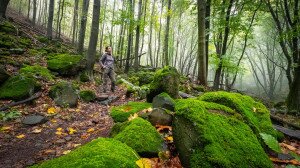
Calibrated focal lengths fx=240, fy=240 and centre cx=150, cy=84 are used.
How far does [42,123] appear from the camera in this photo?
6332 mm

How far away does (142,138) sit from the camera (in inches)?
147

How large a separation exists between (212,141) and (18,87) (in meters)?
6.80

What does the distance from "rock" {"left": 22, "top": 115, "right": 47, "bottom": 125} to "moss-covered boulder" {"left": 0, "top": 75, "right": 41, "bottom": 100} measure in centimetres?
137

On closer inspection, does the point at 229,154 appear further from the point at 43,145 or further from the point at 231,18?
the point at 231,18

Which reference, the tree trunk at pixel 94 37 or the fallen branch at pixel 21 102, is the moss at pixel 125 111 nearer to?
the fallen branch at pixel 21 102

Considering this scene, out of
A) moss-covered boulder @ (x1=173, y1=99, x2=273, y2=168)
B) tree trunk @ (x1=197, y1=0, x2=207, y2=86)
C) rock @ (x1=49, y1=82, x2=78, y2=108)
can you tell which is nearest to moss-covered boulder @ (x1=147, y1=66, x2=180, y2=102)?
moss-covered boulder @ (x1=173, y1=99, x2=273, y2=168)

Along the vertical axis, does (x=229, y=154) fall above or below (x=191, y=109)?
below

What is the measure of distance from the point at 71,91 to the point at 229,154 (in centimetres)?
615

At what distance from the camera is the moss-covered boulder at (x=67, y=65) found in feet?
35.4

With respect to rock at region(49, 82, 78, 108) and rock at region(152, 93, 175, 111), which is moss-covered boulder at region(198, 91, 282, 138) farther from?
rock at region(49, 82, 78, 108)

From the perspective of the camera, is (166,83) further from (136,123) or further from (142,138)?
(142,138)

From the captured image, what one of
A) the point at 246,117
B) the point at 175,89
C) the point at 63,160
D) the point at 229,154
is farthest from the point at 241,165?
the point at 175,89

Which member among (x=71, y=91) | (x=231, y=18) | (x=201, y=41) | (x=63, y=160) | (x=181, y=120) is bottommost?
(x=63, y=160)

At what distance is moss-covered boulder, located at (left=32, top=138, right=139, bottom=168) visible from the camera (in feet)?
8.25
